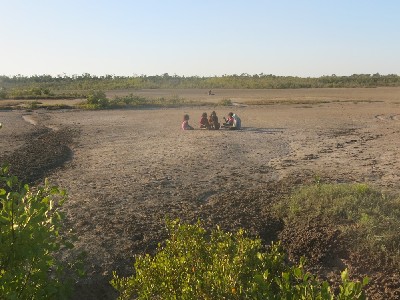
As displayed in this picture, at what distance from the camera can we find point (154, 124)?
20.6 meters

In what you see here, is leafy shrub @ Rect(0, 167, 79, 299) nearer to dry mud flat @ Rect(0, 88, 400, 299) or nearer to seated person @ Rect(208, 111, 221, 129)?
dry mud flat @ Rect(0, 88, 400, 299)

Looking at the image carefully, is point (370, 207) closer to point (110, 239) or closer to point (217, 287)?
point (110, 239)

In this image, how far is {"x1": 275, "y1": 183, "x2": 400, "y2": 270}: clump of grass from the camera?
6.04m

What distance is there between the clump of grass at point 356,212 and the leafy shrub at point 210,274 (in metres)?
2.91

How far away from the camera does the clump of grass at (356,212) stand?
19.8 ft

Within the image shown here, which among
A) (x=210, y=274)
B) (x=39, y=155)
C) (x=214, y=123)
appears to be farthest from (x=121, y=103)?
(x=210, y=274)

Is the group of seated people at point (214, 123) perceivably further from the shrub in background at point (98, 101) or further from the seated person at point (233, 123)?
the shrub in background at point (98, 101)


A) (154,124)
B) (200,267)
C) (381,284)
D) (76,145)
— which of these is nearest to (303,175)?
(381,284)

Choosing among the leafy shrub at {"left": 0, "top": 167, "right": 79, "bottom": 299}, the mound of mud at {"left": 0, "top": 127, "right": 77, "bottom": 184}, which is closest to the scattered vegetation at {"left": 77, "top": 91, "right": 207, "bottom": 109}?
the mound of mud at {"left": 0, "top": 127, "right": 77, "bottom": 184}

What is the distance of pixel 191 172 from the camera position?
10727mm

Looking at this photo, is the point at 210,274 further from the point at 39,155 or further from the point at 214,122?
the point at 214,122

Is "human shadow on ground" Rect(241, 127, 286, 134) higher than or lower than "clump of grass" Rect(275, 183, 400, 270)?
lower

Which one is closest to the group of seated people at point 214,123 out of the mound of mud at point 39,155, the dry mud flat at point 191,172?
the dry mud flat at point 191,172

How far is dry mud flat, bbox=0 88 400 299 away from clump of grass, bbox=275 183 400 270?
0.84ft
